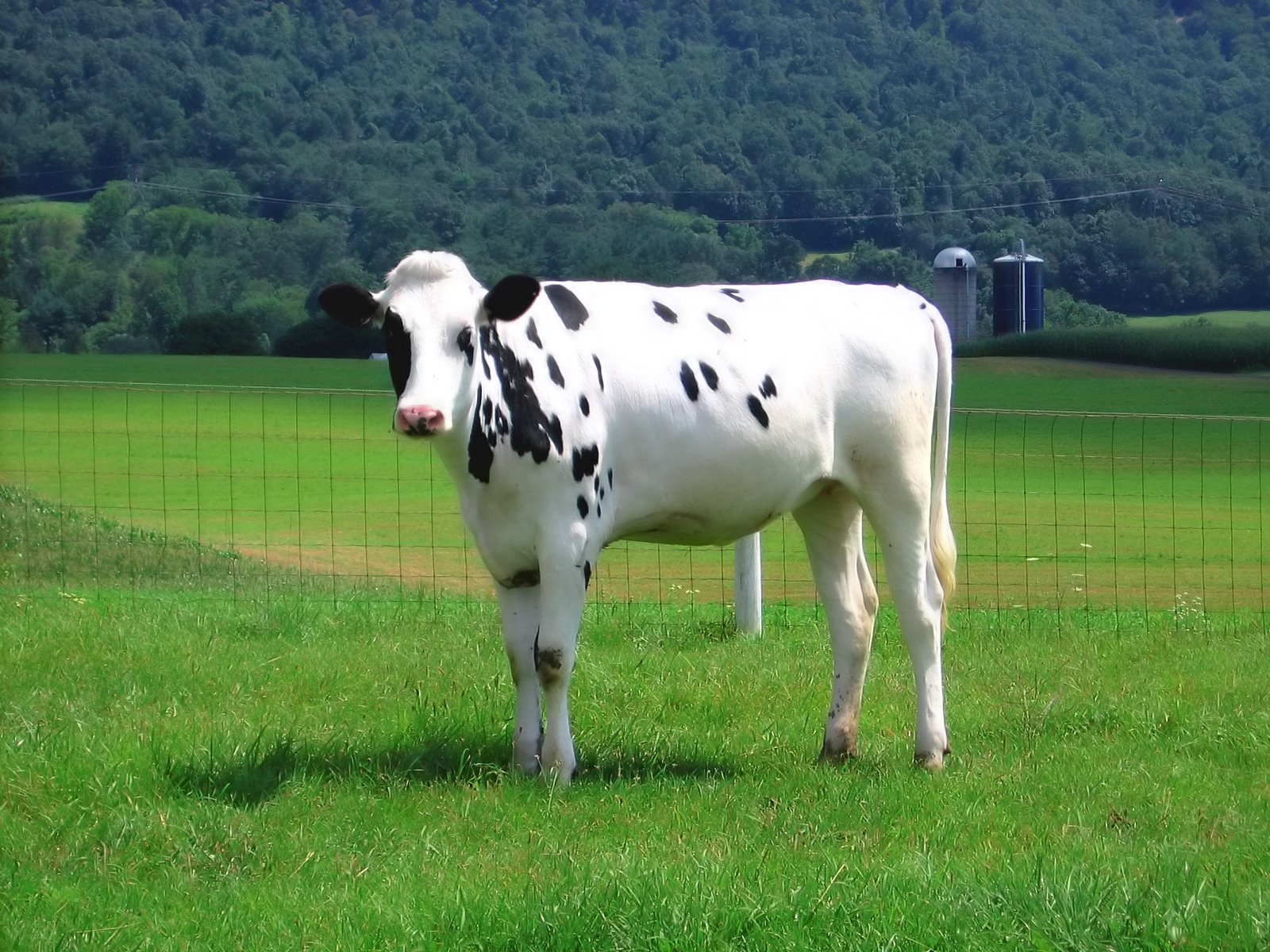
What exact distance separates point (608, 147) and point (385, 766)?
250 ft

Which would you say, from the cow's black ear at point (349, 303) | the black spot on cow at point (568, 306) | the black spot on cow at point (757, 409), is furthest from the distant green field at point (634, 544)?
the black spot on cow at point (757, 409)

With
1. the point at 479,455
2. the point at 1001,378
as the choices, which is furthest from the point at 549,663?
the point at 1001,378

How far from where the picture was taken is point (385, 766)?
6.01 m

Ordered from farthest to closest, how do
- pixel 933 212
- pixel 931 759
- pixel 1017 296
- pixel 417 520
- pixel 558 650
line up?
1. pixel 933 212
2. pixel 1017 296
3. pixel 417 520
4. pixel 931 759
5. pixel 558 650

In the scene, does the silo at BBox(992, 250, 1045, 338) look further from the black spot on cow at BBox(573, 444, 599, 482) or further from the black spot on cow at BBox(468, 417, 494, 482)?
the black spot on cow at BBox(468, 417, 494, 482)

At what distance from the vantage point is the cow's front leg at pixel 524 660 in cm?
614

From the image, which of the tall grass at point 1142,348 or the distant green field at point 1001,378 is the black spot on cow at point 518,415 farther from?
the tall grass at point 1142,348

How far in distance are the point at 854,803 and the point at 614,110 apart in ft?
285

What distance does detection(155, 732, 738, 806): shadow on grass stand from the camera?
224 inches

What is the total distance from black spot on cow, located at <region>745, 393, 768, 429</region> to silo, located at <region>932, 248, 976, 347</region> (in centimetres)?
5120

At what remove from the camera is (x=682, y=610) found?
10836 millimetres

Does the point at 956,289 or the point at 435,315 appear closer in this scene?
the point at 435,315

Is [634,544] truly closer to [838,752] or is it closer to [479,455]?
[838,752]

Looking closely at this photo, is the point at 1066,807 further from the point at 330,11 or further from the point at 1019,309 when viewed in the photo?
the point at 330,11
